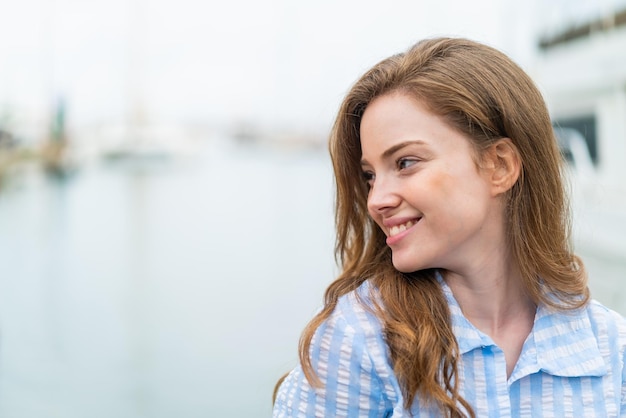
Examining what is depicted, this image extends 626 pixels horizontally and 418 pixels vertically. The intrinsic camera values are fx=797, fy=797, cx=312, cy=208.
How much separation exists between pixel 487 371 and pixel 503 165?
0.26 m

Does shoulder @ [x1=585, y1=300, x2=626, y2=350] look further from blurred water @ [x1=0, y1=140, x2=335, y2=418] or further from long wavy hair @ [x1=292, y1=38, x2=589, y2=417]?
blurred water @ [x1=0, y1=140, x2=335, y2=418]

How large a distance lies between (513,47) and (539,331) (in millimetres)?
4928

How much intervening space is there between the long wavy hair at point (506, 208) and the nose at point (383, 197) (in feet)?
0.34

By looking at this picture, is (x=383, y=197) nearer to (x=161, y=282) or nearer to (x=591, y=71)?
(x=161, y=282)

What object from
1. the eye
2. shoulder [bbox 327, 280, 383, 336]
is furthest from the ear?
shoulder [bbox 327, 280, 383, 336]

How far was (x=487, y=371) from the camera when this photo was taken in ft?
3.20

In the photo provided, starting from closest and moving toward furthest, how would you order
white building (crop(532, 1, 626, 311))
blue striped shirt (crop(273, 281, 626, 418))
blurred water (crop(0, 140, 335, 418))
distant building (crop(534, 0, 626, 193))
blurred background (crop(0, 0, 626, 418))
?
1. blue striped shirt (crop(273, 281, 626, 418))
2. blurred water (crop(0, 140, 335, 418))
3. blurred background (crop(0, 0, 626, 418))
4. white building (crop(532, 1, 626, 311))
5. distant building (crop(534, 0, 626, 193))

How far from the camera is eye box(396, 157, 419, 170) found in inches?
37.8

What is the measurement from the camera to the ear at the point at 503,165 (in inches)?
39.3

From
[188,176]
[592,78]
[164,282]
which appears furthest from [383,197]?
[592,78]

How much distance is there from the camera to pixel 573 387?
1.00 meters

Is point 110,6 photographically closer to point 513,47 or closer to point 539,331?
point 513,47

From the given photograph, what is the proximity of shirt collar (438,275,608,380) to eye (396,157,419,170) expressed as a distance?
166mm

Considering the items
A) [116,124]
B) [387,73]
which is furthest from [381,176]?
[116,124]
